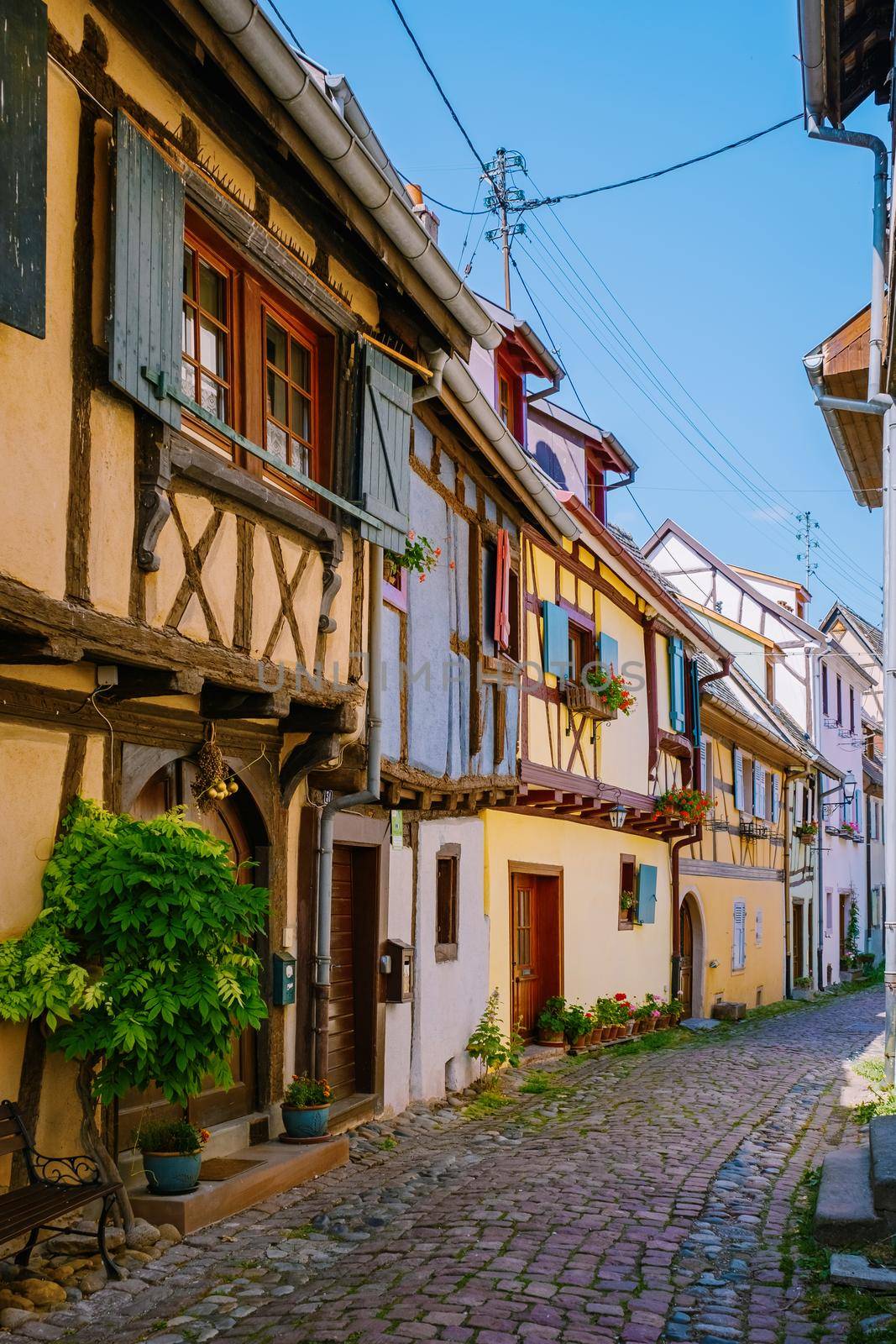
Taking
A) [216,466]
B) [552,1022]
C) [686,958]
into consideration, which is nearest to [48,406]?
[216,466]

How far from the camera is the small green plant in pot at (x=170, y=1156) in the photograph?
625 centimetres

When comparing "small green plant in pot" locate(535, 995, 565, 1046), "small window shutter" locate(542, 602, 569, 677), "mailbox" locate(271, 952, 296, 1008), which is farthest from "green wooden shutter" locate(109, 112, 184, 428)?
"small green plant in pot" locate(535, 995, 565, 1046)

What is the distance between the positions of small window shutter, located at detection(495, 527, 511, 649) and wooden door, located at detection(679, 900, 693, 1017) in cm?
1008

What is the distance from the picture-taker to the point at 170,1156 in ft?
20.5

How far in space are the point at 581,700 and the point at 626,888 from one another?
4.37 metres

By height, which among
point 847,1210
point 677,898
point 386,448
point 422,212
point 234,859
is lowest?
point 847,1210

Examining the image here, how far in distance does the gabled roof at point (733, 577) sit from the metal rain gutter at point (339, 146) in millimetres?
22713

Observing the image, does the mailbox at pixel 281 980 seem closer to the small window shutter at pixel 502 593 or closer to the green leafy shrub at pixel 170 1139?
the green leafy shrub at pixel 170 1139

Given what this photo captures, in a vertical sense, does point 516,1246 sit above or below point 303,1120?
below

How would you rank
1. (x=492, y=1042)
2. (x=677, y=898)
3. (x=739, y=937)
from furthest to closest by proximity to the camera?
(x=739, y=937) → (x=677, y=898) → (x=492, y=1042)

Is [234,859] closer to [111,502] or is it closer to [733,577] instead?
[111,502]

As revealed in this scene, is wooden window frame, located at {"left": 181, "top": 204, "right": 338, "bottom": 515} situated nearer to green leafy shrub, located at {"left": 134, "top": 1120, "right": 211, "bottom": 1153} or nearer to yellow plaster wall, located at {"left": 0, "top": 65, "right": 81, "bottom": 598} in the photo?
yellow plaster wall, located at {"left": 0, "top": 65, "right": 81, "bottom": 598}

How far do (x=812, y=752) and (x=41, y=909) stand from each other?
2689 centimetres

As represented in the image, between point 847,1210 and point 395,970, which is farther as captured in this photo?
point 395,970
